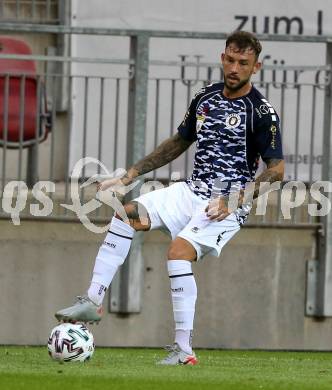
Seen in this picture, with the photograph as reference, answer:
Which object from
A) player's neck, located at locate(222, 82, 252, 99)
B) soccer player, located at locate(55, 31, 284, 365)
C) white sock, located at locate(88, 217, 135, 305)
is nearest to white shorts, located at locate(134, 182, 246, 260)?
soccer player, located at locate(55, 31, 284, 365)

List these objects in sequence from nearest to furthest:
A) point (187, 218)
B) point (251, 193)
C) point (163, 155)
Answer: point (251, 193)
point (187, 218)
point (163, 155)

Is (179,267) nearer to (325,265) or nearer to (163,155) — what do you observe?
(163,155)

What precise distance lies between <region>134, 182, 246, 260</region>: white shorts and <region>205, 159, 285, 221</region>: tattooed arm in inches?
4.6

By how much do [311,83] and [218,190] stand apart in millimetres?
3514

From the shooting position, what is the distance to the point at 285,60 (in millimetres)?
14758

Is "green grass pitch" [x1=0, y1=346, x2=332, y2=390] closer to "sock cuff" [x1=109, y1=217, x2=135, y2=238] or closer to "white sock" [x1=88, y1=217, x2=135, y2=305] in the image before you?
"white sock" [x1=88, y1=217, x2=135, y2=305]

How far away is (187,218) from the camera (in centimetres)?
1019

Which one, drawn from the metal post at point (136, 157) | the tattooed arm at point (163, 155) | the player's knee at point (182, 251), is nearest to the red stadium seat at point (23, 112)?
the metal post at point (136, 157)

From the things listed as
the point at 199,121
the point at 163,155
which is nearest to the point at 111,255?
the point at 163,155

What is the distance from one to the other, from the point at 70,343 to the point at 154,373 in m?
0.79

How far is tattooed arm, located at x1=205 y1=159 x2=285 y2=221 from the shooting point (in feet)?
32.3

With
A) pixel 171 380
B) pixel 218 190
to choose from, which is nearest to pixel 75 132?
pixel 218 190

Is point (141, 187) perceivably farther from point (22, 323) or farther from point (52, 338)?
point (52, 338)

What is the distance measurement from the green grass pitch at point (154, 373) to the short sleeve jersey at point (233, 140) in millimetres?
1228
